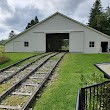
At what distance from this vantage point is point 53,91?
706 centimetres

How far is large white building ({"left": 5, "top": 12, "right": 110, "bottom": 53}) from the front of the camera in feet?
99.9

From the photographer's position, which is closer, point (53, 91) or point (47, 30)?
point (53, 91)

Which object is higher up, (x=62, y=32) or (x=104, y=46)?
(x=62, y=32)

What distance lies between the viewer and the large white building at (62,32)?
3044 cm

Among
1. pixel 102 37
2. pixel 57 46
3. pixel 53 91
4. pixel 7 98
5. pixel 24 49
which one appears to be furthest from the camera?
pixel 57 46

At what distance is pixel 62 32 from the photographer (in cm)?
3134

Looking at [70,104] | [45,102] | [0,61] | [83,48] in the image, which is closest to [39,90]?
[45,102]

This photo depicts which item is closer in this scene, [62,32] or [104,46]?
[62,32]

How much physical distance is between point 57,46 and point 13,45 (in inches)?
410

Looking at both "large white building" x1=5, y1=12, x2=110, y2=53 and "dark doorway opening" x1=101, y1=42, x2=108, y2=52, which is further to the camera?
"dark doorway opening" x1=101, y1=42, x2=108, y2=52

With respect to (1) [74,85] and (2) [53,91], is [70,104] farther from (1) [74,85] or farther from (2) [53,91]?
(1) [74,85]

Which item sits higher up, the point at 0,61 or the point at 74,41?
the point at 74,41

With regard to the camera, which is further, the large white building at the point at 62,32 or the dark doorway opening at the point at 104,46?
the dark doorway opening at the point at 104,46

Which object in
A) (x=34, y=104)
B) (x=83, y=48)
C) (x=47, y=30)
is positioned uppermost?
(x=47, y=30)
